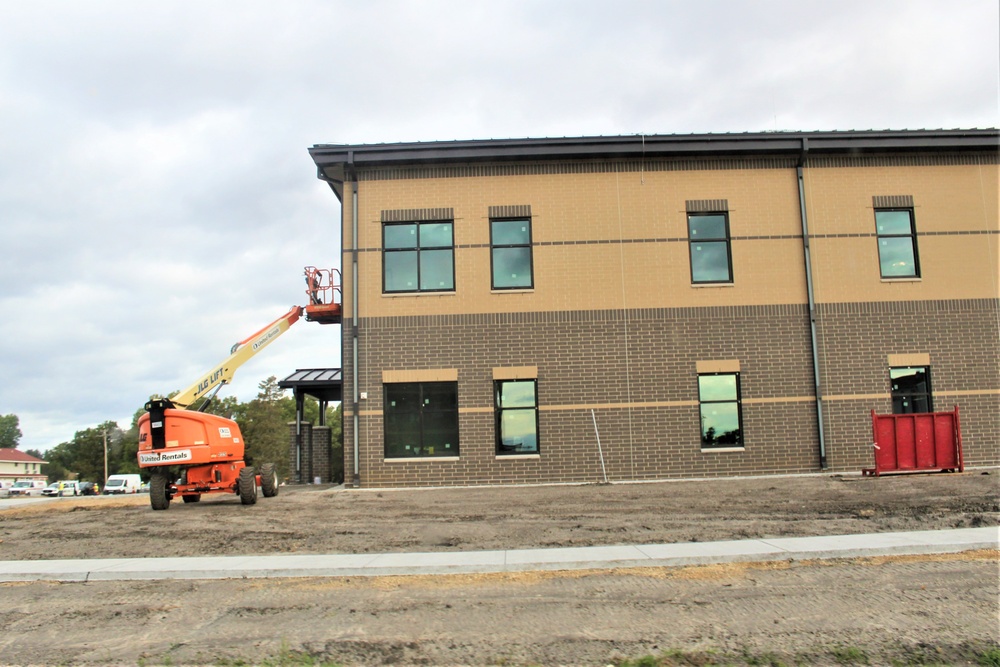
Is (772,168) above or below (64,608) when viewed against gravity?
above

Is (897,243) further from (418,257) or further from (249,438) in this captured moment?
(249,438)

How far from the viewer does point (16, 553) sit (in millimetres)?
11867

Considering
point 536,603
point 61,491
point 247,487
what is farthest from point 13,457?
point 536,603

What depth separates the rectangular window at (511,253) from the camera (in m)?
21.2

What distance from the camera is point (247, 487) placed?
1720 centimetres

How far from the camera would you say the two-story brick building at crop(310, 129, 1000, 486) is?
20531 millimetres

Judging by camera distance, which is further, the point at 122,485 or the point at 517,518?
the point at 122,485

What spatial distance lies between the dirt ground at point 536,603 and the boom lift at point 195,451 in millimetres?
3056

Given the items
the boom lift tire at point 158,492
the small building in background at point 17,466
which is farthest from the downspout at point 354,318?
the small building in background at point 17,466

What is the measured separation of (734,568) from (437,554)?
367 centimetres

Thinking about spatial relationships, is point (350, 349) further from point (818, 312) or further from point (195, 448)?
point (818, 312)

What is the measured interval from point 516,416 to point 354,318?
485 centimetres

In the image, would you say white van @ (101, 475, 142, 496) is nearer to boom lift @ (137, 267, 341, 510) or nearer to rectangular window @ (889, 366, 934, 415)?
boom lift @ (137, 267, 341, 510)

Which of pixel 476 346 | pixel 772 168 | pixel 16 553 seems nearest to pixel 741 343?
pixel 772 168
